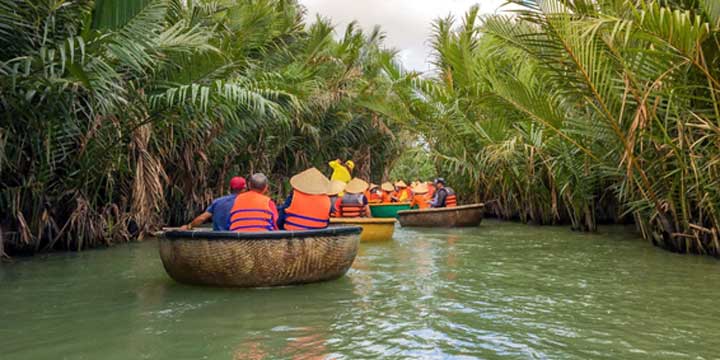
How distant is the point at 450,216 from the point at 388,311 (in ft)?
31.8

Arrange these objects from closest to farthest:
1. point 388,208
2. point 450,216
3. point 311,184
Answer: point 311,184 < point 450,216 < point 388,208

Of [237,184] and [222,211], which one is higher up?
[237,184]

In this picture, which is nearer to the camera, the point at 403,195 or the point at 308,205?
the point at 308,205

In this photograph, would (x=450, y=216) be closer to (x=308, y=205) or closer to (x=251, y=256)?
(x=308, y=205)

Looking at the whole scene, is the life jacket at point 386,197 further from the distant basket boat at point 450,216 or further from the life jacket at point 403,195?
the distant basket boat at point 450,216

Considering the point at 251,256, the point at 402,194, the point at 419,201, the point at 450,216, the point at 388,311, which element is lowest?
the point at 388,311

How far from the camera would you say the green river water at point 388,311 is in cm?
463

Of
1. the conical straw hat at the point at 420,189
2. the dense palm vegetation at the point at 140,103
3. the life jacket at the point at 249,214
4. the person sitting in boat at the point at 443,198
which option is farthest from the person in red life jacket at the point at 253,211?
the conical straw hat at the point at 420,189

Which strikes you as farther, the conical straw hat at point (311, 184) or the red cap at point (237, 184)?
the red cap at point (237, 184)

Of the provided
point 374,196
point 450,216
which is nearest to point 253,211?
point 450,216

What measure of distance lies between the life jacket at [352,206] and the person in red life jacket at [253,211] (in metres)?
6.09

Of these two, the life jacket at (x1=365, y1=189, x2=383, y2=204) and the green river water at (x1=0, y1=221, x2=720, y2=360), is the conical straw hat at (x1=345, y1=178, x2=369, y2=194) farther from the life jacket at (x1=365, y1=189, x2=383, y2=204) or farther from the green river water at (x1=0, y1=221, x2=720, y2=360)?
the life jacket at (x1=365, y1=189, x2=383, y2=204)

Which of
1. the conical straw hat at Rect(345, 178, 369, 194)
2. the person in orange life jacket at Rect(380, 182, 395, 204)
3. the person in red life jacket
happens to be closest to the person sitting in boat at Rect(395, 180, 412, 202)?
the person in orange life jacket at Rect(380, 182, 395, 204)

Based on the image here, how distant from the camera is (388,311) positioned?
5.89m
